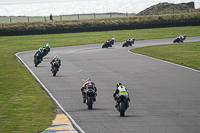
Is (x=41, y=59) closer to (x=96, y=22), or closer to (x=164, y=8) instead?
(x=96, y=22)

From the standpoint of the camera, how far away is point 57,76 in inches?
985

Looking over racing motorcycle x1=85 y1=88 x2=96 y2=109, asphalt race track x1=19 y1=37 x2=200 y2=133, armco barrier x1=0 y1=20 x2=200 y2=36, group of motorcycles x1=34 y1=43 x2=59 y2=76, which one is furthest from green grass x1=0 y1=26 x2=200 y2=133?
armco barrier x1=0 y1=20 x2=200 y2=36

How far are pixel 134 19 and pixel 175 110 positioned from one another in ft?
207

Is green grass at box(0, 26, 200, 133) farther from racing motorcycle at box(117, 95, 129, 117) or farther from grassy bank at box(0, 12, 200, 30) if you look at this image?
grassy bank at box(0, 12, 200, 30)

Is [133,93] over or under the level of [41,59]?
under

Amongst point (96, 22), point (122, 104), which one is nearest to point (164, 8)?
point (96, 22)

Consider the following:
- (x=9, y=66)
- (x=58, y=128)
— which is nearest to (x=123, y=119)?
(x=58, y=128)

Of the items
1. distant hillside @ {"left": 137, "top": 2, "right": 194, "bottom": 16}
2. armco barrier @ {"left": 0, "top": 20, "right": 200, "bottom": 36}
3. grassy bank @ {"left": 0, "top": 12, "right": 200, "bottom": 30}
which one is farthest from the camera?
distant hillside @ {"left": 137, "top": 2, "right": 194, "bottom": 16}

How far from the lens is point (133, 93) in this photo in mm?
18750

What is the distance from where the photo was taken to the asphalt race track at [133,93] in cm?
1307

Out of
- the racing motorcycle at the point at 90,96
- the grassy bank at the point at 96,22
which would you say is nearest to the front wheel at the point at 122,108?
the racing motorcycle at the point at 90,96

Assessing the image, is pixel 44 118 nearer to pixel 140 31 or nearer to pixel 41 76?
pixel 41 76

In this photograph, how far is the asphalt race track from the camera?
13070 millimetres

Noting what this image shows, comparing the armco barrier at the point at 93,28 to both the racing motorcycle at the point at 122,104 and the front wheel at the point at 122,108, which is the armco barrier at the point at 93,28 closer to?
the racing motorcycle at the point at 122,104
